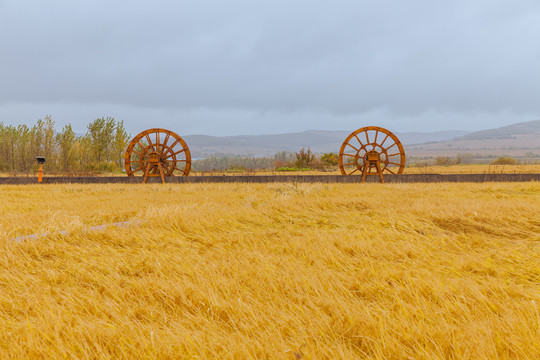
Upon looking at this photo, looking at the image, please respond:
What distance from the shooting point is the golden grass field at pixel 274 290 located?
1592 millimetres

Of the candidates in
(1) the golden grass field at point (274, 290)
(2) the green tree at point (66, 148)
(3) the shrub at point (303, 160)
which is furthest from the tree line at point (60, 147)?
(1) the golden grass field at point (274, 290)

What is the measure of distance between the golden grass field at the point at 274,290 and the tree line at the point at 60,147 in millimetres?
24901

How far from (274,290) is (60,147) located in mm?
29842

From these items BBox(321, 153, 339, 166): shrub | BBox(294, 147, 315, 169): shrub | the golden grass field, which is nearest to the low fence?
the golden grass field

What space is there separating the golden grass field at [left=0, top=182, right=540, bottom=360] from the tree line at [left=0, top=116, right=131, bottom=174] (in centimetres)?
2490

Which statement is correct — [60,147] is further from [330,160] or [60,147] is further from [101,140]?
[330,160]

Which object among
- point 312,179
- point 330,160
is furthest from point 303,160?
point 312,179

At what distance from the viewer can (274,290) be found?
2281 millimetres

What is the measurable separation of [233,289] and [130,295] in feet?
2.11

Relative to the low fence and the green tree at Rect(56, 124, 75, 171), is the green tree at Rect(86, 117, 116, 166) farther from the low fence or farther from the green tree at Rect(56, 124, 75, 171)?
the low fence

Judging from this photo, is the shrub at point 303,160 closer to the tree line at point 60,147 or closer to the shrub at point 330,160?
the shrub at point 330,160

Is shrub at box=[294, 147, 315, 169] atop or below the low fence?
atop

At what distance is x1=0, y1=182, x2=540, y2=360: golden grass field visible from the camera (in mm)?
1592

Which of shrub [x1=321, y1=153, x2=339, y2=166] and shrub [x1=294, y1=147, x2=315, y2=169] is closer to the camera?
shrub [x1=294, y1=147, x2=315, y2=169]
